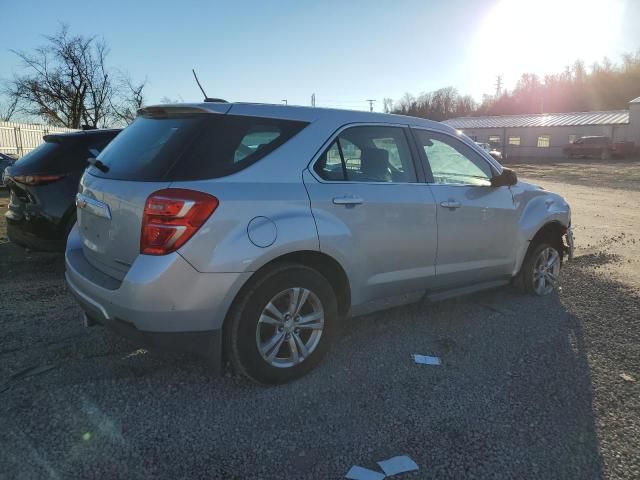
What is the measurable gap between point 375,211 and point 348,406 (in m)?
1.33

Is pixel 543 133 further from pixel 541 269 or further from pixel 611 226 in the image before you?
pixel 541 269

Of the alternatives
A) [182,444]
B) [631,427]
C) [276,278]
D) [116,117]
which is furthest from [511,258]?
[116,117]

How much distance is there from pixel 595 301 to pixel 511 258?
1.20 metres

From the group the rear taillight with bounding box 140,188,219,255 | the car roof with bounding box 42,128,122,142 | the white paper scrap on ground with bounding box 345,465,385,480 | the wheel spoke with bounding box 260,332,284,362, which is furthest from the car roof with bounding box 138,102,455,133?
the car roof with bounding box 42,128,122,142

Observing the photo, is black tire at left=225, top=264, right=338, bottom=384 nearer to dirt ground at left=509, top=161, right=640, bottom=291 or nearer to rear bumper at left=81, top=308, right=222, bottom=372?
rear bumper at left=81, top=308, right=222, bottom=372

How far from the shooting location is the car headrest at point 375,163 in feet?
12.2

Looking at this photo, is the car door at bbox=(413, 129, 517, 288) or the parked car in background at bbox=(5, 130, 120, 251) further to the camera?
the parked car in background at bbox=(5, 130, 120, 251)

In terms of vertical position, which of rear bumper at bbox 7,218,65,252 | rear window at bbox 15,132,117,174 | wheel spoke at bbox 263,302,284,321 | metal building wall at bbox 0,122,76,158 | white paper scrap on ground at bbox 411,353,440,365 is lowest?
white paper scrap on ground at bbox 411,353,440,365

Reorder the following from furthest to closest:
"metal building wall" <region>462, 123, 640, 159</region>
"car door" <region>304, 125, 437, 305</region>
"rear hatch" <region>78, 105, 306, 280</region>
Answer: "metal building wall" <region>462, 123, 640, 159</region>, "car door" <region>304, 125, 437, 305</region>, "rear hatch" <region>78, 105, 306, 280</region>

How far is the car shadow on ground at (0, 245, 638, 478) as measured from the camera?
8.51 ft

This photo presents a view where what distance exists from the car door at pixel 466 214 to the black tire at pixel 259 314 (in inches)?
50.0

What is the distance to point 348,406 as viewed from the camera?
10.3ft

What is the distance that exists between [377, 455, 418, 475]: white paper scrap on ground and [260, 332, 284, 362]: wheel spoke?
0.99m

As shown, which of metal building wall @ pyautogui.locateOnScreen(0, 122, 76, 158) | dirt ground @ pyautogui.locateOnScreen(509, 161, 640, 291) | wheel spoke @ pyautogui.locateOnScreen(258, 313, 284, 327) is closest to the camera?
wheel spoke @ pyautogui.locateOnScreen(258, 313, 284, 327)
